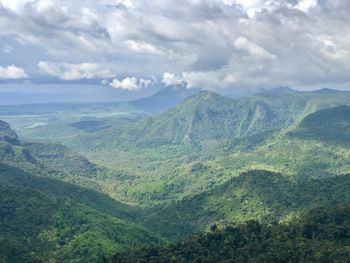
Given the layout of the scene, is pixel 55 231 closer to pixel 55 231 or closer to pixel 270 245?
pixel 55 231

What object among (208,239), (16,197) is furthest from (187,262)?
(16,197)

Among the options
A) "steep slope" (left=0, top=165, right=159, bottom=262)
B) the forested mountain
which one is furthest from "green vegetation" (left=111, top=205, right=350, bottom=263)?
the forested mountain

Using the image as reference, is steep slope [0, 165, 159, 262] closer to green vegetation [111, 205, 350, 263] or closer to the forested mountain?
the forested mountain

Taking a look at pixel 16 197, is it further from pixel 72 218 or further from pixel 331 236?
pixel 331 236

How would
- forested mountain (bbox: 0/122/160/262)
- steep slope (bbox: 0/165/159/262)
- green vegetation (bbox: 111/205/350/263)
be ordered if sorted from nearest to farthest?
green vegetation (bbox: 111/205/350/263)
steep slope (bbox: 0/165/159/262)
forested mountain (bbox: 0/122/160/262)

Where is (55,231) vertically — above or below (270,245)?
below

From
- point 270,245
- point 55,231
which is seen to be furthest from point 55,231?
point 270,245
